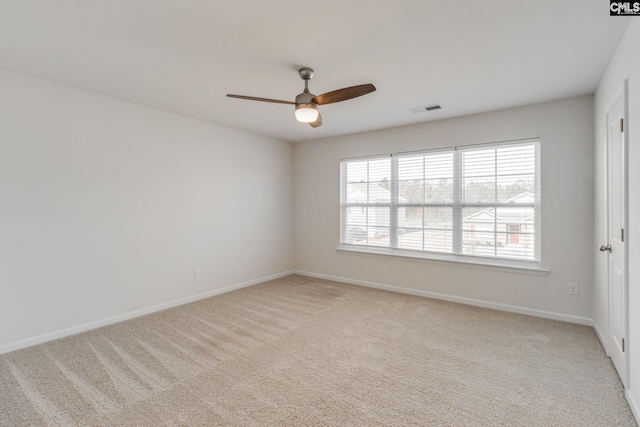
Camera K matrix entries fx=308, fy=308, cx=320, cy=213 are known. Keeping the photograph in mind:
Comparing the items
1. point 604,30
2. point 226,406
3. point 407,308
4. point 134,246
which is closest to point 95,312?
point 134,246

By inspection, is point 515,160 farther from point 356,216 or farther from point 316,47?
point 316,47

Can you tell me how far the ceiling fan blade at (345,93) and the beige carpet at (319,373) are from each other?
7.41ft

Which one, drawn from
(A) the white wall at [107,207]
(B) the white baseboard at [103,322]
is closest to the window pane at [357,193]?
(A) the white wall at [107,207]

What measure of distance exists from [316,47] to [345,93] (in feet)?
1.38

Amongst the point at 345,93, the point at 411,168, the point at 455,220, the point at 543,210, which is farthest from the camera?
the point at 411,168

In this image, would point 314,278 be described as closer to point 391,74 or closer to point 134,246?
point 134,246

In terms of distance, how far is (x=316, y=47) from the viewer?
2.38 metres

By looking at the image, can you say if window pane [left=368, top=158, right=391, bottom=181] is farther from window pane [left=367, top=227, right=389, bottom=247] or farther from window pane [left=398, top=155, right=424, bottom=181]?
window pane [left=367, top=227, right=389, bottom=247]

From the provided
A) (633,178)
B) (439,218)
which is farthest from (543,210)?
(633,178)

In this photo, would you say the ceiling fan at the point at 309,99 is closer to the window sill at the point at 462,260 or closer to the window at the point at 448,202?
the window at the point at 448,202

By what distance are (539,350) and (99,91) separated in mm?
5062

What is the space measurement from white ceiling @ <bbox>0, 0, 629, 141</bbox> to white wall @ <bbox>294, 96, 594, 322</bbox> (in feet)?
0.97

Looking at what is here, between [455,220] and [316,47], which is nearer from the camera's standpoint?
[316,47]

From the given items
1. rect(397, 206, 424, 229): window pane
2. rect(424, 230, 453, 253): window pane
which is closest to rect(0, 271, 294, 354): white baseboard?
rect(397, 206, 424, 229): window pane
